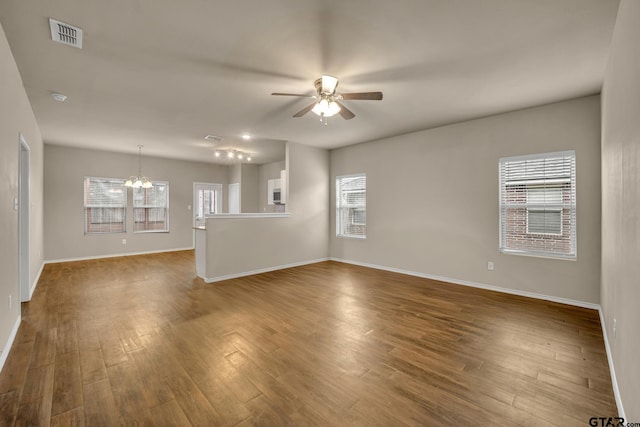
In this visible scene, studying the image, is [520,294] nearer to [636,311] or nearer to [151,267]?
[636,311]

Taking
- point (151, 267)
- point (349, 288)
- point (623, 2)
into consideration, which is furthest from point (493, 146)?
point (151, 267)

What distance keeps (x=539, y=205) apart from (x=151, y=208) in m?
8.96

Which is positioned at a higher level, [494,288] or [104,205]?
[104,205]

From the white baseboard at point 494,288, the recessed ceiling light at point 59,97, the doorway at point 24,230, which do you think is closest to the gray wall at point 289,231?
the white baseboard at point 494,288

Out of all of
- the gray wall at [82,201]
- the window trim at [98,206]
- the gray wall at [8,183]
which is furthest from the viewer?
the window trim at [98,206]

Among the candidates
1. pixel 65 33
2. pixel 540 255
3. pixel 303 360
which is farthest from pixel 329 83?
pixel 540 255

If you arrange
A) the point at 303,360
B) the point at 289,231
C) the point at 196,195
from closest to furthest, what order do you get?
the point at 303,360 → the point at 289,231 → the point at 196,195

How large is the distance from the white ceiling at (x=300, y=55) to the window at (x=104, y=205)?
120 inches

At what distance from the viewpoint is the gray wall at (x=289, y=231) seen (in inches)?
204

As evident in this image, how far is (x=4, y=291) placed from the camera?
246 cm

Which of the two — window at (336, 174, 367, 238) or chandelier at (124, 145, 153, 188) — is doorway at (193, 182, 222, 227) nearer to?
chandelier at (124, 145, 153, 188)

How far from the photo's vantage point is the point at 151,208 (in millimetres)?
7965

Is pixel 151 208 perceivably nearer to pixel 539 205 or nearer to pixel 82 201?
pixel 82 201

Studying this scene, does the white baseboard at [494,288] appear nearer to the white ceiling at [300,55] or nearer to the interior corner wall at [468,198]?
the interior corner wall at [468,198]
